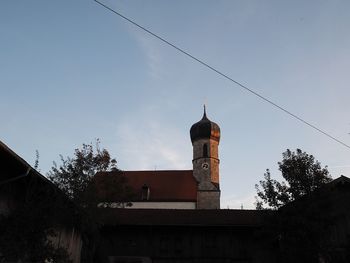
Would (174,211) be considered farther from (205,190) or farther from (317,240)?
(205,190)

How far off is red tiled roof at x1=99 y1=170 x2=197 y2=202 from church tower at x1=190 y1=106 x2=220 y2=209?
165 centimetres

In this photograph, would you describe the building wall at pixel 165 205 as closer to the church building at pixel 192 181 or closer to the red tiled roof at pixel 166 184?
the church building at pixel 192 181

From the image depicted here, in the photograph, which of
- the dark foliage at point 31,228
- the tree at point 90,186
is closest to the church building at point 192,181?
the tree at point 90,186

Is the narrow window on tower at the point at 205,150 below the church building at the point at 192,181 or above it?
above

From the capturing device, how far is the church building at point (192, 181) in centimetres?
4381

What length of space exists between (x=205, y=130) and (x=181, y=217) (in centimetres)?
2847

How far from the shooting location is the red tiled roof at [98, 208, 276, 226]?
2333 cm

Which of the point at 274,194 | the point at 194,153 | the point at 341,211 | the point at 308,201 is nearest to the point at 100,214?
the point at 274,194

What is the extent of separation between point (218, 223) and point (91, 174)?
826 centimetres

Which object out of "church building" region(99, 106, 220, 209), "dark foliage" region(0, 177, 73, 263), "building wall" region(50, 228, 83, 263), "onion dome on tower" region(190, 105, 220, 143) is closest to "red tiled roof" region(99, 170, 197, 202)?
"church building" region(99, 106, 220, 209)

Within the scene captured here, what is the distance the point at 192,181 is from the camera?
4672 cm

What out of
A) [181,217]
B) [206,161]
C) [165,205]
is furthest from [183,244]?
[206,161]

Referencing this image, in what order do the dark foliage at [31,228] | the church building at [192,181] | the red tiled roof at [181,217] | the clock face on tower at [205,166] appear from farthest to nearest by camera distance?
the clock face on tower at [205,166] → the church building at [192,181] → the red tiled roof at [181,217] → the dark foliage at [31,228]

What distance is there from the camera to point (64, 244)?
17.5 meters
